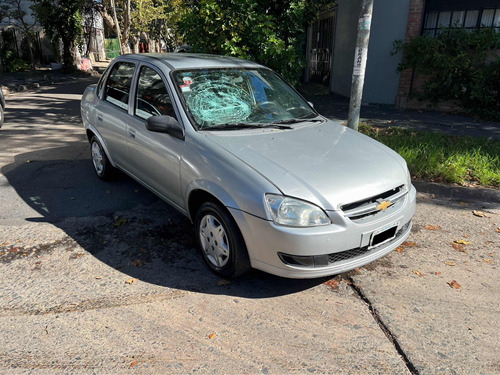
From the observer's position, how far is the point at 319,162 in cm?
326

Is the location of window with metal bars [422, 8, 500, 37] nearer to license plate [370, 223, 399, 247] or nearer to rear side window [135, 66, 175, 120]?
rear side window [135, 66, 175, 120]

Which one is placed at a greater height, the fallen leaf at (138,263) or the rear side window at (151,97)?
the rear side window at (151,97)

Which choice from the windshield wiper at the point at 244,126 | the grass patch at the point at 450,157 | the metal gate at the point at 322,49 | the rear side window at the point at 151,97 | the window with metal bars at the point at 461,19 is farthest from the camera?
the metal gate at the point at 322,49

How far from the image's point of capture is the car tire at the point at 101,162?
5332 mm

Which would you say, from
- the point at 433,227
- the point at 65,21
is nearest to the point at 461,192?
the point at 433,227

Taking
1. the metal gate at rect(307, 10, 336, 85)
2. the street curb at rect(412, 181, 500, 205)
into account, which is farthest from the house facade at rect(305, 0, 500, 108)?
the street curb at rect(412, 181, 500, 205)

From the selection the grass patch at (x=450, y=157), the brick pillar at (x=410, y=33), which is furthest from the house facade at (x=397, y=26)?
the grass patch at (x=450, y=157)

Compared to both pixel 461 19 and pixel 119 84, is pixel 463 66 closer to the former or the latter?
pixel 461 19

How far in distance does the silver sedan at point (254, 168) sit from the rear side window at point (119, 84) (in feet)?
0.10

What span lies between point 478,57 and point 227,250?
9349mm

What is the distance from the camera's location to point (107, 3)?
23672 millimetres

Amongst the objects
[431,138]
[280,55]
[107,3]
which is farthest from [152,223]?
[107,3]

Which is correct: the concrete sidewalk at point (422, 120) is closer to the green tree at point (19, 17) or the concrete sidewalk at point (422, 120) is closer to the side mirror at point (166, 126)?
the side mirror at point (166, 126)

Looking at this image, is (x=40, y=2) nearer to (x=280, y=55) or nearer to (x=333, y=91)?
(x=333, y=91)
